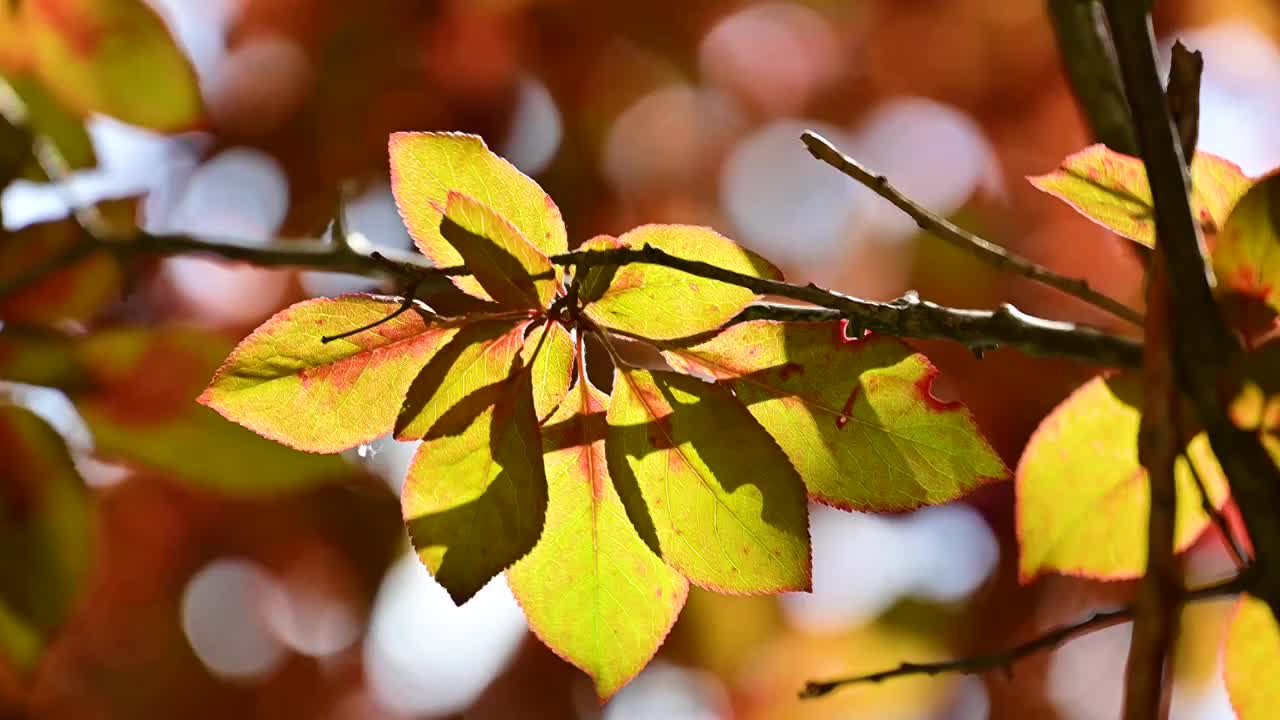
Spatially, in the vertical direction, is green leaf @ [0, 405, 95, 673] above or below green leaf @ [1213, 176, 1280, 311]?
below

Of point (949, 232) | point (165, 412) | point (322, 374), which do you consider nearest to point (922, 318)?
point (949, 232)

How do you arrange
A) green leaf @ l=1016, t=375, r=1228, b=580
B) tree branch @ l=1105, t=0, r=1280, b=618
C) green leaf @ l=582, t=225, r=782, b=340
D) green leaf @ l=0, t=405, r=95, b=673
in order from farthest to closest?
green leaf @ l=0, t=405, r=95, b=673 < green leaf @ l=1016, t=375, r=1228, b=580 < green leaf @ l=582, t=225, r=782, b=340 < tree branch @ l=1105, t=0, r=1280, b=618

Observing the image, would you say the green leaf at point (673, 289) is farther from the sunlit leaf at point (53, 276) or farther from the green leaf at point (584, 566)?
the sunlit leaf at point (53, 276)

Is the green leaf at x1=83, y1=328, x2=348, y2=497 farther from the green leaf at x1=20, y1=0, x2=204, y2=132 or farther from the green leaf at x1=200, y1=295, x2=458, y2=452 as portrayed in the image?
the green leaf at x1=200, y1=295, x2=458, y2=452

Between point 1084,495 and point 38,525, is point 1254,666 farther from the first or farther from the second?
point 38,525

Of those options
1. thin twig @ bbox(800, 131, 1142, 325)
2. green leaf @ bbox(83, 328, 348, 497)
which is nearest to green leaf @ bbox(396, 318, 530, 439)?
thin twig @ bbox(800, 131, 1142, 325)

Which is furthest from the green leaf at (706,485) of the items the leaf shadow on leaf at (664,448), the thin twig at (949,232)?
the thin twig at (949,232)

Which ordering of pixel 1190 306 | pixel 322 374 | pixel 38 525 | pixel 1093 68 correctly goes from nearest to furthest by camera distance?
pixel 1190 306
pixel 322 374
pixel 1093 68
pixel 38 525
